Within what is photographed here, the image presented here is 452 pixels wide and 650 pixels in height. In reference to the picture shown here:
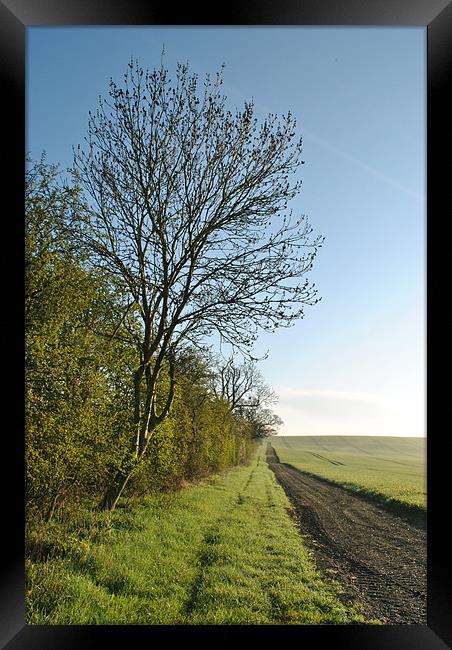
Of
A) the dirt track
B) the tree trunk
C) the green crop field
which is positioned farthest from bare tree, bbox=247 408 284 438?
the tree trunk

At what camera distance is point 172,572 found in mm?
3949

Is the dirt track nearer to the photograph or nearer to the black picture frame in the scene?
the photograph

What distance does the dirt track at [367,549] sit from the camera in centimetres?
436

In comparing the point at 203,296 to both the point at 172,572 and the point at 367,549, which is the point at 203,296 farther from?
the point at 367,549

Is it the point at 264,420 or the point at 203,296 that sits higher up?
the point at 203,296

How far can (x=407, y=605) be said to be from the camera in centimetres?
438

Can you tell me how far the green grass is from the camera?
3422 millimetres

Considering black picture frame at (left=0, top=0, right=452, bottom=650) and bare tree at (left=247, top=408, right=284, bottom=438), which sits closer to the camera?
black picture frame at (left=0, top=0, right=452, bottom=650)

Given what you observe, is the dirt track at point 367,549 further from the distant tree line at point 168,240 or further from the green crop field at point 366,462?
the distant tree line at point 168,240

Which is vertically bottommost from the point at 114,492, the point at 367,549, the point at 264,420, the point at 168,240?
the point at 367,549

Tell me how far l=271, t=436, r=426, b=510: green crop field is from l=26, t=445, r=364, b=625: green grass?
6.74ft
